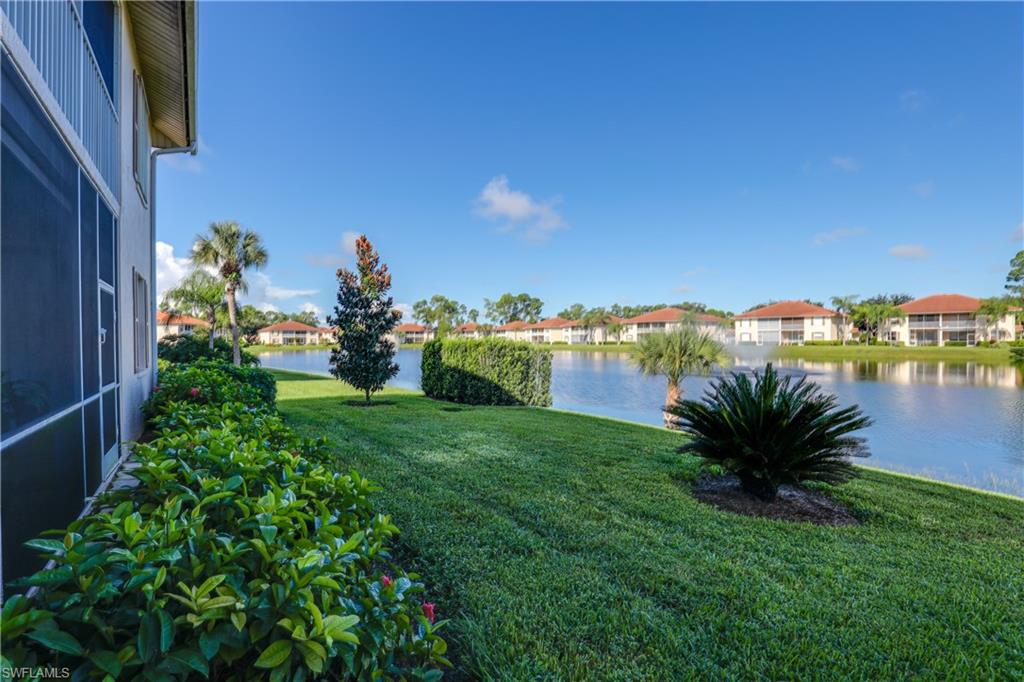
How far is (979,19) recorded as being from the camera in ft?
43.0

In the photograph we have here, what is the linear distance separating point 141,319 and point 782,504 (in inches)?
354

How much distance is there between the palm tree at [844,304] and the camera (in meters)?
66.7

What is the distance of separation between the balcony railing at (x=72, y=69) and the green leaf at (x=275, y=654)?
2.75m

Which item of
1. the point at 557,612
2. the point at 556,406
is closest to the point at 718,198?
the point at 556,406

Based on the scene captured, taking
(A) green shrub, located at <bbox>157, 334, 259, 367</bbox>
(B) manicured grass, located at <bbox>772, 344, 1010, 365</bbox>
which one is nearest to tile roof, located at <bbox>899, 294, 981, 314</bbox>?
(B) manicured grass, located at <bbox>772, 344, 1010, 365</bbox>

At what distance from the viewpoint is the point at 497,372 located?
1473cm

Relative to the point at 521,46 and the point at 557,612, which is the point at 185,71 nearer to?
the point at 557,612

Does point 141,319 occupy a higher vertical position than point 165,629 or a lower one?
higher

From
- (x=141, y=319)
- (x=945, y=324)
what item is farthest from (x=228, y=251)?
(x=945, y=324)

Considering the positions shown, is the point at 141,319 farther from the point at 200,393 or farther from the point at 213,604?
the point at 213,604

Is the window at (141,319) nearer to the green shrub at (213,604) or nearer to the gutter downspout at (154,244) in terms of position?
the gutter downspout at (154,244)

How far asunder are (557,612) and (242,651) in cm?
203

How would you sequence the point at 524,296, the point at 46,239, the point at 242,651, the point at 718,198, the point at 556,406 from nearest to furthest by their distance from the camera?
1. the point at 242,651
2. the point at 46,239
3. the point at 556,406
4. the point at 718,198
5. the point at 524,296

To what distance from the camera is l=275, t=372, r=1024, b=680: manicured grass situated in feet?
7.65
